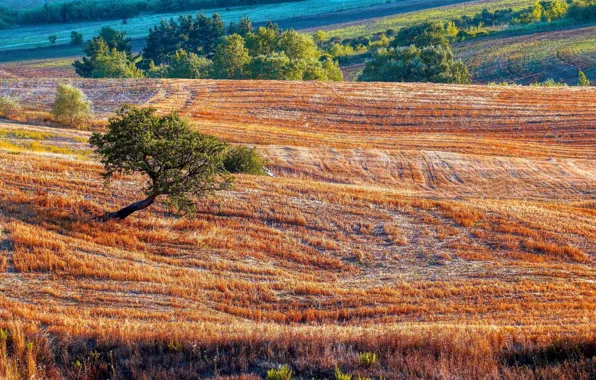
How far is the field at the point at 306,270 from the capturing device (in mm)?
8297

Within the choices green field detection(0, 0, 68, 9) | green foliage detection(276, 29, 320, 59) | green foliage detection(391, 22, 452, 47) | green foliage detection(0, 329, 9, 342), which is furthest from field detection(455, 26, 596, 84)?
green field detection(0, 0, 68, 9)

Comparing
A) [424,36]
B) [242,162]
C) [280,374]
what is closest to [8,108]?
[242,162]

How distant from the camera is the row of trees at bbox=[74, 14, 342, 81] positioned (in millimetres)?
69750

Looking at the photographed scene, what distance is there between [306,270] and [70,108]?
27614 mm

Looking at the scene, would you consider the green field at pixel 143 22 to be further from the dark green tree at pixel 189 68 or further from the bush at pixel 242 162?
the bush at pixel 242 162

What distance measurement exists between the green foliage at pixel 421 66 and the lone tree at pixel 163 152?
5263cm

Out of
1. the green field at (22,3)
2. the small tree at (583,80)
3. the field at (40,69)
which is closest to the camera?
the small tree at (583,80)

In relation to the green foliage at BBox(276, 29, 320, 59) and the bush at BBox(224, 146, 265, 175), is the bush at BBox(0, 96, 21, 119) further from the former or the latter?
the green foliage at BBox(276, 29, 320, 59)

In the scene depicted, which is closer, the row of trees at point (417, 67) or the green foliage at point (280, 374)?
the green foliage at point (280, 374)

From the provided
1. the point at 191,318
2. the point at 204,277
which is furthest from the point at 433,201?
the point at 191,318

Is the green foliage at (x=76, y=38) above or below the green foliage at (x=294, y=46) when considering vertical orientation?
above

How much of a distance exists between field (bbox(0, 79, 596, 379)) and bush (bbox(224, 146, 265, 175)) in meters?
3.16

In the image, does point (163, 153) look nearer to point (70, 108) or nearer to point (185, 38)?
point (70, 108)

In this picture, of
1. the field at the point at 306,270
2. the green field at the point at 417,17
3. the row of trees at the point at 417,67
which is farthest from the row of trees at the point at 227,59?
the field at the point at 306,270
